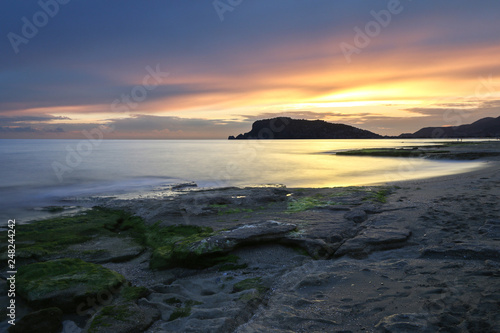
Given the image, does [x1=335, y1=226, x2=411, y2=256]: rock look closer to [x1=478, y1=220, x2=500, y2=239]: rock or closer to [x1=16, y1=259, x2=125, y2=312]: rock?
[x1=478, y1=220, x2=500, y2=239]: rock

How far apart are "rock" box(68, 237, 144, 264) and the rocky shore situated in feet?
0.12

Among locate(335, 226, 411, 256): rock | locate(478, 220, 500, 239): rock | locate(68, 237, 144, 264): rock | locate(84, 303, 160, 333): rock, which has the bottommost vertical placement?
locate(68, 237, 144, 264): rock

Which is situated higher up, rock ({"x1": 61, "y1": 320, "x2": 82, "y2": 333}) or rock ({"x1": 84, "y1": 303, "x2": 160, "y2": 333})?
rock ({"x1": 84, "y1": 303, "x2": 160, "y2": 333})

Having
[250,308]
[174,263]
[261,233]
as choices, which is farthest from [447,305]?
[174,263]

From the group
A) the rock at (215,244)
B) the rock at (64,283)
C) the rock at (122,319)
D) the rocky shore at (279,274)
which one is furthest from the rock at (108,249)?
the rock at (122,319)

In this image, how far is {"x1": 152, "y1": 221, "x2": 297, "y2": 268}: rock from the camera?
7.62 m

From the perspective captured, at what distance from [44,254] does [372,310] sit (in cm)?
865

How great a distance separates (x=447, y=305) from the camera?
15.6 feet

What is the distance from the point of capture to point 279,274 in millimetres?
6570

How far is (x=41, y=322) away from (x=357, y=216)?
888 centimetres

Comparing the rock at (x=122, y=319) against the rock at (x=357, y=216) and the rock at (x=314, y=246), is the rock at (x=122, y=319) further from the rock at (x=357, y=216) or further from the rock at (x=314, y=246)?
the rock at (x=357, y=216)

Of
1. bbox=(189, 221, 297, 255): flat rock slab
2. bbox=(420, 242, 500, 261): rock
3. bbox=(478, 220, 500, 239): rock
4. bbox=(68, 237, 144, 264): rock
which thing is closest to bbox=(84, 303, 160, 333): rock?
bbox=(189, 221, 297, 255): flat rock slab

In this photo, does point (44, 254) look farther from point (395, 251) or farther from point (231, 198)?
point (395, 251)

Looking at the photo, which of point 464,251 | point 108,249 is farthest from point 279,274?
point 108,249
